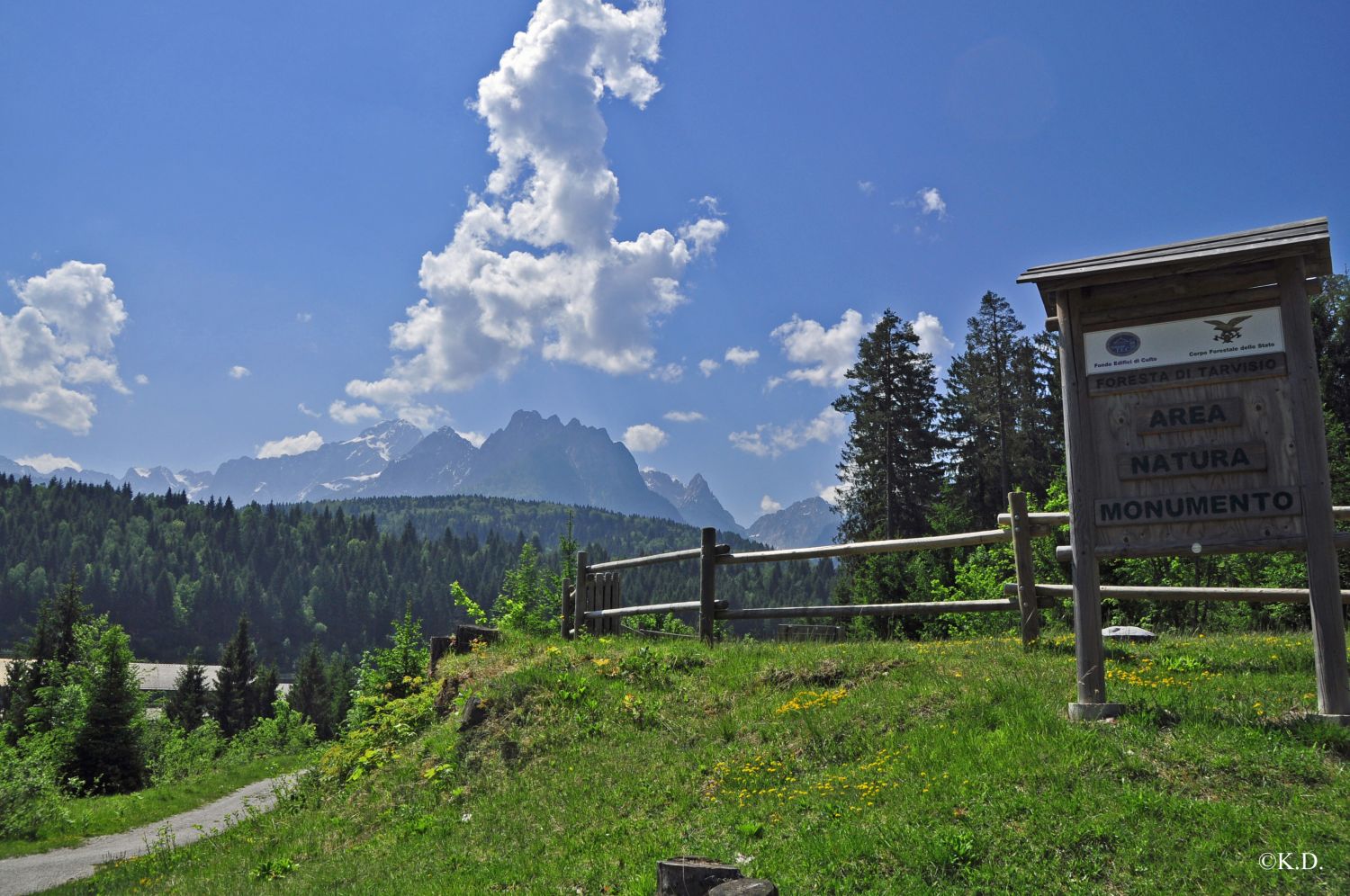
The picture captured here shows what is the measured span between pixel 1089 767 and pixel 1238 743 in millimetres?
1211

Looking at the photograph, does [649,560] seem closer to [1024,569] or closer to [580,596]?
[580,596]

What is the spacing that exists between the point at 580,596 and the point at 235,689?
91.0 m

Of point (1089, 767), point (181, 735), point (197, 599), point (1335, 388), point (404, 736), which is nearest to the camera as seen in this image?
point (1089, 767)

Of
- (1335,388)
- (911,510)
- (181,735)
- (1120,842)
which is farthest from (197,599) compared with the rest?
(1120,842)

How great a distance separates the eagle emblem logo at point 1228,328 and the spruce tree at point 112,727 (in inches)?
1636

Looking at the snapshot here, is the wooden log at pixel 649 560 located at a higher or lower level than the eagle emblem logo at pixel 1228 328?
lower

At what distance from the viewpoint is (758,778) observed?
861cm

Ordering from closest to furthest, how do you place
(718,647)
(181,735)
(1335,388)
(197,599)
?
1. (718,647)
2. (1335,388)
3. (181,735)
4. (197,599)

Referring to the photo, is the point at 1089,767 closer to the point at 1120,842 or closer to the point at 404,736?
the point at 1120,842

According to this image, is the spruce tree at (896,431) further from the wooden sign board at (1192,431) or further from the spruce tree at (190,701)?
the spruce tree at (190,701)

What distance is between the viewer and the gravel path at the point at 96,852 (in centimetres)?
1577

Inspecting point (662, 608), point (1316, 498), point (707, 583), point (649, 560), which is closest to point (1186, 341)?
point (1316, 498)

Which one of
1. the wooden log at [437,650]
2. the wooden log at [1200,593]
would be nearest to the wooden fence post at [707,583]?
the wooden log at [1200,593]

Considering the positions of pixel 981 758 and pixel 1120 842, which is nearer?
pixel 1120 842
